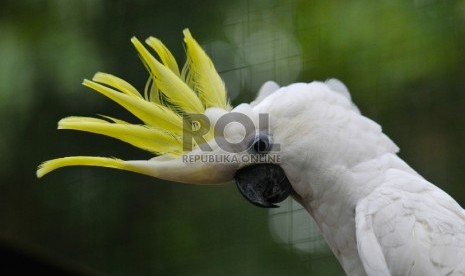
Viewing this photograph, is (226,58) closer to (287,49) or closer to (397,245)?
(287,49)

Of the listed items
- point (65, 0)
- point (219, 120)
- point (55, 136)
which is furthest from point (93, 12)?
point (219, 120)

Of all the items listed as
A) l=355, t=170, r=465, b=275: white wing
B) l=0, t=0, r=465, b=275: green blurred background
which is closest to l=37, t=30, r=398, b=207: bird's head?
l=355, t=170, r=465, b=275: white wing

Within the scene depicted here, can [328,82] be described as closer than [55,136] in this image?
Yes

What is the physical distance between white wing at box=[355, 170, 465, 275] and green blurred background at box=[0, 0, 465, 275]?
111 centimetres

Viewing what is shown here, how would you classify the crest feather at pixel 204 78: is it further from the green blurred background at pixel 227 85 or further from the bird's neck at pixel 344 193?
the green blurred background at pixel 227 85

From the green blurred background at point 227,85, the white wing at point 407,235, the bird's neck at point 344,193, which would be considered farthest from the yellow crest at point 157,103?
the green blurred background at point 227,85

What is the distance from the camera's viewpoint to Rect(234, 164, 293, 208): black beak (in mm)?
2512

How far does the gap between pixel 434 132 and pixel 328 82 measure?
0.99 meters

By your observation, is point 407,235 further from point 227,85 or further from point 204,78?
point 227,85

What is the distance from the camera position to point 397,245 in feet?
7.45

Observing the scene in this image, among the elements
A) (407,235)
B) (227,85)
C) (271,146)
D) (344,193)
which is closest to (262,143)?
(271,146)

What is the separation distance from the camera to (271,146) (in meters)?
2.50

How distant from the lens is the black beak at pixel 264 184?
2512 mm

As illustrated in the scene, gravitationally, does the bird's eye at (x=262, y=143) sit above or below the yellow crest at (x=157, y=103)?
below
